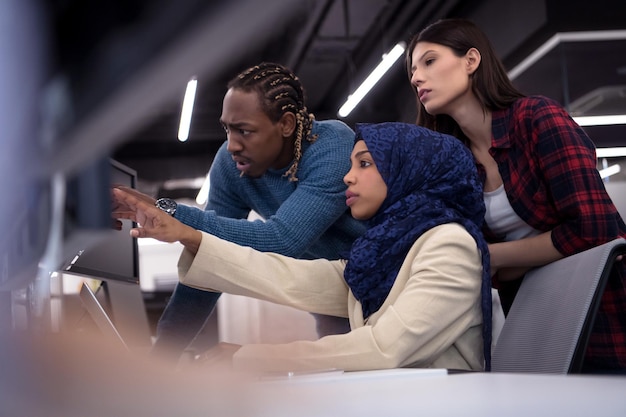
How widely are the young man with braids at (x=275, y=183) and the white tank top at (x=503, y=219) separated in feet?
0.80

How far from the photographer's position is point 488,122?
1420 mm

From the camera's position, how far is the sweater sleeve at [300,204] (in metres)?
1.25

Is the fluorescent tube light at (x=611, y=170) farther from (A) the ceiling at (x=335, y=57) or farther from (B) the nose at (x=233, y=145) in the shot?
(B) the nose at (x=233, y=145)

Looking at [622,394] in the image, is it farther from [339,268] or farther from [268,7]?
[339,268]

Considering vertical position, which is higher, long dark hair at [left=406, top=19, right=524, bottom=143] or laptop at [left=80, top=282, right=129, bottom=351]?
long dark hair at [left=406, top=19, right=524, bottom=143]

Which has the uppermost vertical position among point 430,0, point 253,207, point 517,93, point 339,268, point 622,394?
point 430,0

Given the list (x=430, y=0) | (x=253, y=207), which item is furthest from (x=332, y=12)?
(x=253, y=207)

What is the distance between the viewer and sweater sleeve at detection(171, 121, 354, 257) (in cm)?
125

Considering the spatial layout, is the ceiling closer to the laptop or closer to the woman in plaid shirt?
the laptop

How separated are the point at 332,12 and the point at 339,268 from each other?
18.5 ft

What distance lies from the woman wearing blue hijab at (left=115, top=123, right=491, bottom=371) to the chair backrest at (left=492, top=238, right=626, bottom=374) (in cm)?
7

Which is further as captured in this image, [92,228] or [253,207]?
[253,207]

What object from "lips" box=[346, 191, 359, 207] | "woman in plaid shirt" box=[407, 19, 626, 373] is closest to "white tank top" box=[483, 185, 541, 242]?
"woman in plaid shirt" box=[407, 19, 626, 373]

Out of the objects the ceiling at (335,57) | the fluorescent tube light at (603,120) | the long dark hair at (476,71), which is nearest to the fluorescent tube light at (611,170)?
the ceiling at (335,57)
